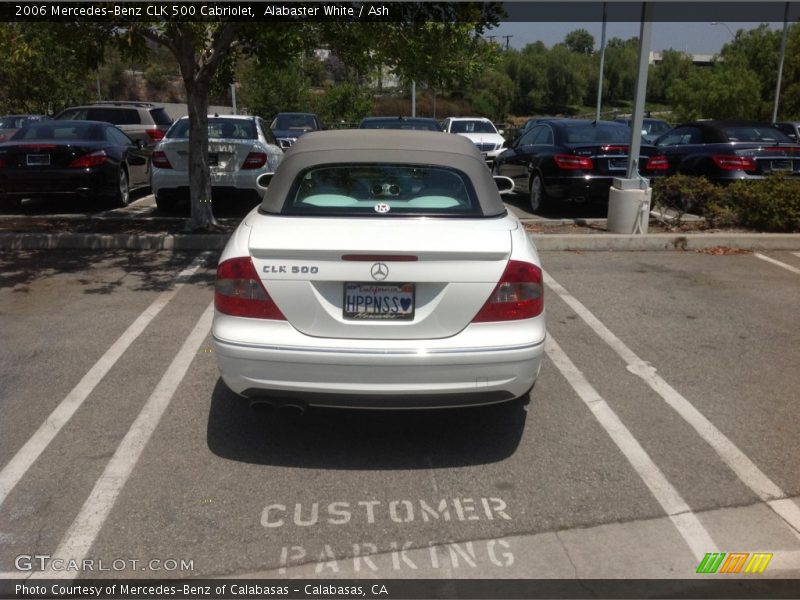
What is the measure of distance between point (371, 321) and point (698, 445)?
202cm

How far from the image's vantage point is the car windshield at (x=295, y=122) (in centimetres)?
2155

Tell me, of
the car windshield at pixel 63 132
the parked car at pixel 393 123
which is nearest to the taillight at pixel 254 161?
the car windshield at pixel 63 132

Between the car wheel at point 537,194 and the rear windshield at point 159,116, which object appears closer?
the car wheel at point 537,194

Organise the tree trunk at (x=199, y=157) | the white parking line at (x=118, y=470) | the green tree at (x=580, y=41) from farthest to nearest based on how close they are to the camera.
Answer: the green tree at (x=580, y=41)
the tree trunk at (x=199, y=157)
the white parking line at (x=118, y=470)

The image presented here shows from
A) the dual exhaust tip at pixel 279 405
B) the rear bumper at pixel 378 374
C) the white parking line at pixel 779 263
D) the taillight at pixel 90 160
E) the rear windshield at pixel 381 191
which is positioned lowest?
the white parking line at pixel 779 263

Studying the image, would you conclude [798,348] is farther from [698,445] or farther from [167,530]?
[167,530]

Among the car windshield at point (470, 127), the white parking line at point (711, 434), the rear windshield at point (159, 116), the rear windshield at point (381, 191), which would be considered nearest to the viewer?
the white parking line at point (711, 434)

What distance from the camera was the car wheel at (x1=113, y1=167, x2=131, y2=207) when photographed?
12.3 metres

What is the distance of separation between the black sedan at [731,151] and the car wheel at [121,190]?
8.95 m

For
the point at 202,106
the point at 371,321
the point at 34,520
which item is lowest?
the point at 34,520

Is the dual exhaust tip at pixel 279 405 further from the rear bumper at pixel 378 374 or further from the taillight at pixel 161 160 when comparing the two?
the taillight at pixel 161 160

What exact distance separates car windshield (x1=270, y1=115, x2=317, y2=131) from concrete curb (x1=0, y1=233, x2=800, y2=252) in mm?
12282

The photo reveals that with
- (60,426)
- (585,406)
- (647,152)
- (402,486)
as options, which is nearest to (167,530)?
(402,486)

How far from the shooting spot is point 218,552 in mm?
3418
